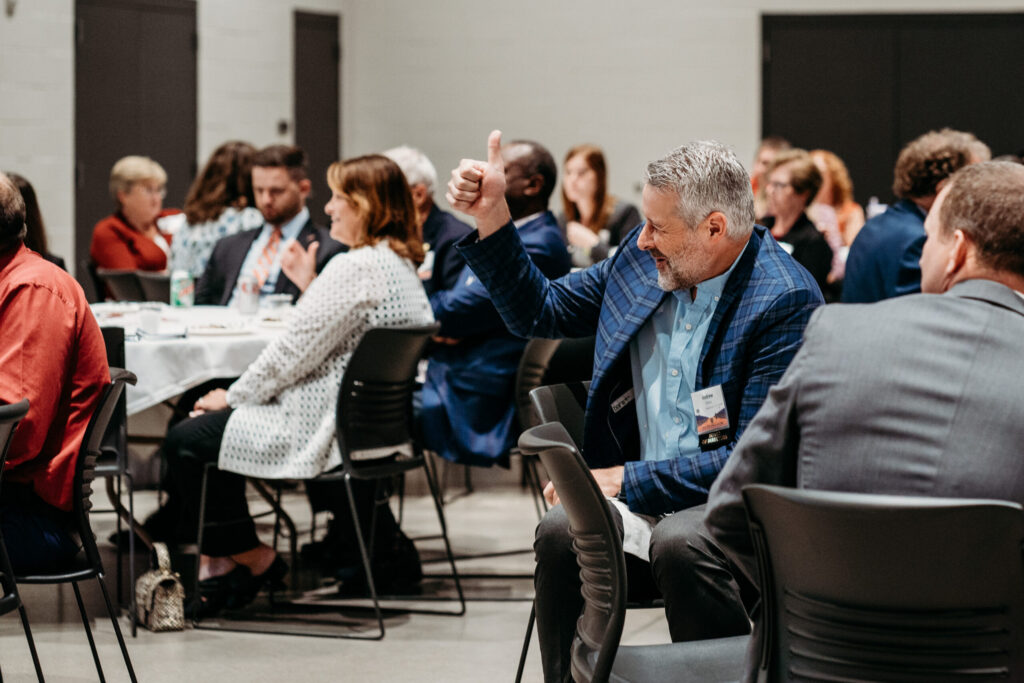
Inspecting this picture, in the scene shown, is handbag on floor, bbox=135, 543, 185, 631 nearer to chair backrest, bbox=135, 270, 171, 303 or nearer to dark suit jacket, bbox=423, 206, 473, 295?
dark suit jacket, bbox=423, 206, 473, 295

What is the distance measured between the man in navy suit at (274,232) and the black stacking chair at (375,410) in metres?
1.27

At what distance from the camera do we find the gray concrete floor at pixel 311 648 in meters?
3.37

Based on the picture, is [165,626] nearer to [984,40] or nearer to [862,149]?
[862,149]

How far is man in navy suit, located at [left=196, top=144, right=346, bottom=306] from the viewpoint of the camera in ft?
16.7

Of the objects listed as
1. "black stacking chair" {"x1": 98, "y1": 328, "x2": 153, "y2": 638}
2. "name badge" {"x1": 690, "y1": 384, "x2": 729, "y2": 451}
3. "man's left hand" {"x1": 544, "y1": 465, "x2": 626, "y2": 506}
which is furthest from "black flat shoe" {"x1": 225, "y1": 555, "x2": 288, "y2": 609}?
"name badge" {"x1": 690, "y1": 384, "x2": 729, "y2": 451}

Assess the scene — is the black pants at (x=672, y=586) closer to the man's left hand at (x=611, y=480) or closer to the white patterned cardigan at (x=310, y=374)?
the man's left hand at (x=611, y=480)

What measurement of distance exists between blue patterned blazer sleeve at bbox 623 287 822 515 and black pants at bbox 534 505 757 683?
54 millimetres

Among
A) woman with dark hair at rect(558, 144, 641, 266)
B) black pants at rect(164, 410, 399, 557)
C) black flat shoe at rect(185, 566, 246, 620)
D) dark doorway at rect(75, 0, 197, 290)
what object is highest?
dark doorway at rect(75, 0, 197, 290)

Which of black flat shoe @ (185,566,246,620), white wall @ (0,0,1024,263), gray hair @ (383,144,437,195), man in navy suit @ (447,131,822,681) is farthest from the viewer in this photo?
white wall @ (0,0,1024,263)

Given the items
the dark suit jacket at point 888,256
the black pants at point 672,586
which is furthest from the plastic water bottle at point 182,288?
the black pants at point 672,586

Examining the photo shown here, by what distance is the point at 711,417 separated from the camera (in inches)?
96.9

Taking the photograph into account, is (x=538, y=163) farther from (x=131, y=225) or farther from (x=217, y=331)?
(x=131, y=225)

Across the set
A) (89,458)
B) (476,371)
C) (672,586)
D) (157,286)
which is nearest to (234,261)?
(157,286)

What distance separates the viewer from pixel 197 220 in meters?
5.84
